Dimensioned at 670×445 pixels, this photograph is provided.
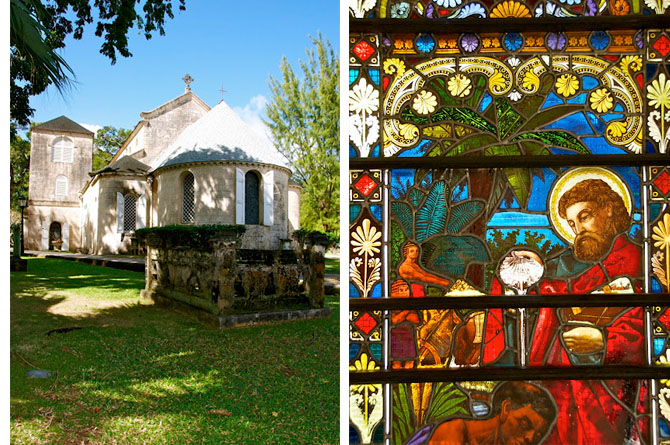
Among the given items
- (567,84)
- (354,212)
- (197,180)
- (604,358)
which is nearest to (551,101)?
(567,84)

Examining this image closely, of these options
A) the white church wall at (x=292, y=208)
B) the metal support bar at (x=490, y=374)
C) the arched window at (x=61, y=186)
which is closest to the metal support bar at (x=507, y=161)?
the metal support bar at (x=490, y=374)

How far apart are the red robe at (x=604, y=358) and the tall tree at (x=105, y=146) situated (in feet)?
25.8

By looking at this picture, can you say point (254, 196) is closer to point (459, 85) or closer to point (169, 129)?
point (169, 129)

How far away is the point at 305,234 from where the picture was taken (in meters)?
5.46

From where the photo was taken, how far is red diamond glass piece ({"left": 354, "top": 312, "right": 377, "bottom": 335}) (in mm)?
1529

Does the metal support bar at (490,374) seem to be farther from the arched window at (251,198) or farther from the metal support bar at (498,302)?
the arched window at (251,198)

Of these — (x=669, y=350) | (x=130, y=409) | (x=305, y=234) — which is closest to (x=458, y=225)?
(x=669, y=350)

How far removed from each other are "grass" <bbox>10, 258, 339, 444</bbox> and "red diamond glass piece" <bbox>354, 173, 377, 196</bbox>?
160 cm

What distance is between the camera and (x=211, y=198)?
11.0m

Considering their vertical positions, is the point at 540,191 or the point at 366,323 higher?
the point at 540,191

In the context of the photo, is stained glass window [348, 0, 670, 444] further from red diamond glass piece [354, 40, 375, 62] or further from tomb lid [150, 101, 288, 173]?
tomb lid [150, 101, 288, 173]

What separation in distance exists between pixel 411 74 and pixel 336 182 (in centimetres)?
356

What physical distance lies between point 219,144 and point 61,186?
20.3ft

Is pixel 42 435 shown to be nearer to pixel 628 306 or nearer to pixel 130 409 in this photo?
pixel 130 409
